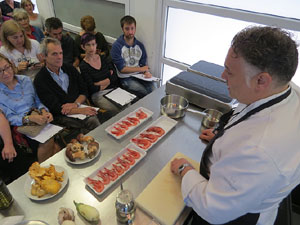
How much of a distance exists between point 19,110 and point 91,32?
1495 mm

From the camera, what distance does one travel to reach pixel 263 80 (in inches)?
24.5

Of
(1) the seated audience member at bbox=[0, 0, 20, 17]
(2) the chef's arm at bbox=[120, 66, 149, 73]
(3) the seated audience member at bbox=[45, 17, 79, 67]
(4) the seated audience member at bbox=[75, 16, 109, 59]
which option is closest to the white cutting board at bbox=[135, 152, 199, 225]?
(2) the chef's arm at bbox=[120, 66, 149, 73]

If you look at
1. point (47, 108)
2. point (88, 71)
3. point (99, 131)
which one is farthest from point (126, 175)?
point (88, 71)

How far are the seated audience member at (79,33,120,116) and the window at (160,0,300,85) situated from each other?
77cm

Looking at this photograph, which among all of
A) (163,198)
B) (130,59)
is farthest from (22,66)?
(163,198)

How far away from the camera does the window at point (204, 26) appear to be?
177 cm

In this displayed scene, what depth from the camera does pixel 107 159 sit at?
110 centimetres

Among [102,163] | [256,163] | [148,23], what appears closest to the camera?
[256,163]

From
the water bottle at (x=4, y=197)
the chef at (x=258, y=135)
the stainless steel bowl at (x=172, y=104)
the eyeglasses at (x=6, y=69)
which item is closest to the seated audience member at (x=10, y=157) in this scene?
the eyeglasses at (x=6, y=69)

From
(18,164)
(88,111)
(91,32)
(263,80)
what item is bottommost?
(18,164)

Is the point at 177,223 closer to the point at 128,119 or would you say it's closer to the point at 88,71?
the point at 128,119

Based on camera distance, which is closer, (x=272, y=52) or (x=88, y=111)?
(x=272, y=52)

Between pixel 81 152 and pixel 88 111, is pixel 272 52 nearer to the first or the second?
pixel 81 152

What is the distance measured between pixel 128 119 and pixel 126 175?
0.43 m
